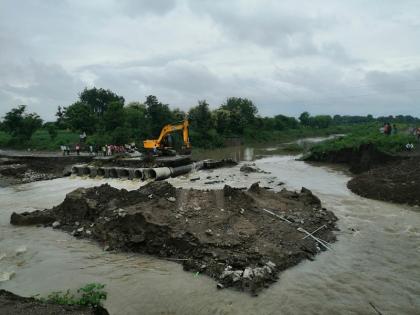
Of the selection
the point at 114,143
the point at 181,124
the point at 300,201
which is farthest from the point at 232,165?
the point at 300,201

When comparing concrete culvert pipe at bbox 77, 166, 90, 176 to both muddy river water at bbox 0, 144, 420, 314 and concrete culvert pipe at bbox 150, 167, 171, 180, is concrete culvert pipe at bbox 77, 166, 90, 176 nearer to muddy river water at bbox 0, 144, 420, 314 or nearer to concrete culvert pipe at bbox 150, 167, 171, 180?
concrete culvert pipe at bbox 150, 167, 171, 180

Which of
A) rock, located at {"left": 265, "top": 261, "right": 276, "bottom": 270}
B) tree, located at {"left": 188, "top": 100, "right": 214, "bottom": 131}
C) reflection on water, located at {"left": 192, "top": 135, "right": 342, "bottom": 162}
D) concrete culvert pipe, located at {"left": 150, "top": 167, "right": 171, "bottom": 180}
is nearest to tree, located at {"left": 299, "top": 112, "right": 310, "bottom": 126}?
tree, located at {"left": 188, "top": 100, "right": 214, "bottom": 131}

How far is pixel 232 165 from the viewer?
39.9 meters

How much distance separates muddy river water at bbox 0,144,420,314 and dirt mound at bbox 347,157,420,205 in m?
1.80

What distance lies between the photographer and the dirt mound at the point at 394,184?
2044 centimetres

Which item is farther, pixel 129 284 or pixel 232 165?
pixel 232 165

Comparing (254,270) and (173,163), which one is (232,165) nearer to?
(173,163)

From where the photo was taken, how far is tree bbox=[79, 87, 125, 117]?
7994 centimetres

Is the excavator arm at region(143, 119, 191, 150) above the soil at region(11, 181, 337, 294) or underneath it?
above

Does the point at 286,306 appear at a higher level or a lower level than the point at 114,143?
lower

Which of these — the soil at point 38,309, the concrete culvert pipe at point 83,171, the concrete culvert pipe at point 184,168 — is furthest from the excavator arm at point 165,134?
the soil at point 38,309

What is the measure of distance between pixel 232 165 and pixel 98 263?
2772 centimetres

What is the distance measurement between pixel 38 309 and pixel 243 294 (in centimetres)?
491

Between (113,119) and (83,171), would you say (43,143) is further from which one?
(83,171)
